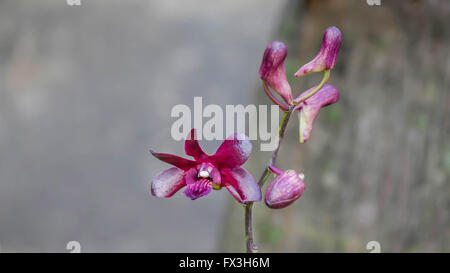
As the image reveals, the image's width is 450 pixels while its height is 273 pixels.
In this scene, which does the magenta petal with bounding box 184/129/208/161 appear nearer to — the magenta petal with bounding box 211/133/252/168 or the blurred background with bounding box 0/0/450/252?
the magenta petal with bounding box 211/133/252/168

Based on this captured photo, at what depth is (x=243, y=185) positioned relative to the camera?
12.2 inches

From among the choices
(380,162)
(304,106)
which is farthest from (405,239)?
(304,106)

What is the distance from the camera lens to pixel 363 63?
41.5 inches

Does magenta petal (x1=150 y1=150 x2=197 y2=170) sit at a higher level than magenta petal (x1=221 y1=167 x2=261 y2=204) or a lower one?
higher

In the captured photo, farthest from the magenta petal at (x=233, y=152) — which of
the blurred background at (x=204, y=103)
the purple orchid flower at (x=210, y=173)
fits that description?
the blurred background at (x=204, y=103)

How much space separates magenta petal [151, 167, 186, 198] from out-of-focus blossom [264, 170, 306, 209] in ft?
0.19

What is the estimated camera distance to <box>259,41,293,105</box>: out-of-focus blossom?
31 centimetres

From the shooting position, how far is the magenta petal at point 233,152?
0.30m

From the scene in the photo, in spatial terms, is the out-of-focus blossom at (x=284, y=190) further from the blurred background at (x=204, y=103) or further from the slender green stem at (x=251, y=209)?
the blurred background at (x=204, y=103)

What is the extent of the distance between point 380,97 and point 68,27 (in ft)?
7.86

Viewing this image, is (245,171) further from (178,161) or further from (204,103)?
(204,103)

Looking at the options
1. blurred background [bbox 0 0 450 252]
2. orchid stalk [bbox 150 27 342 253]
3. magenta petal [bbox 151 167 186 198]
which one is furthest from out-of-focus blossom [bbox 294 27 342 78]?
blurred background [bbox 0 0 450 252]

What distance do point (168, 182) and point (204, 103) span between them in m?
2.56

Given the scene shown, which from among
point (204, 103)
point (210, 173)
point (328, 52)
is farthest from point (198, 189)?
point (204, 103)
